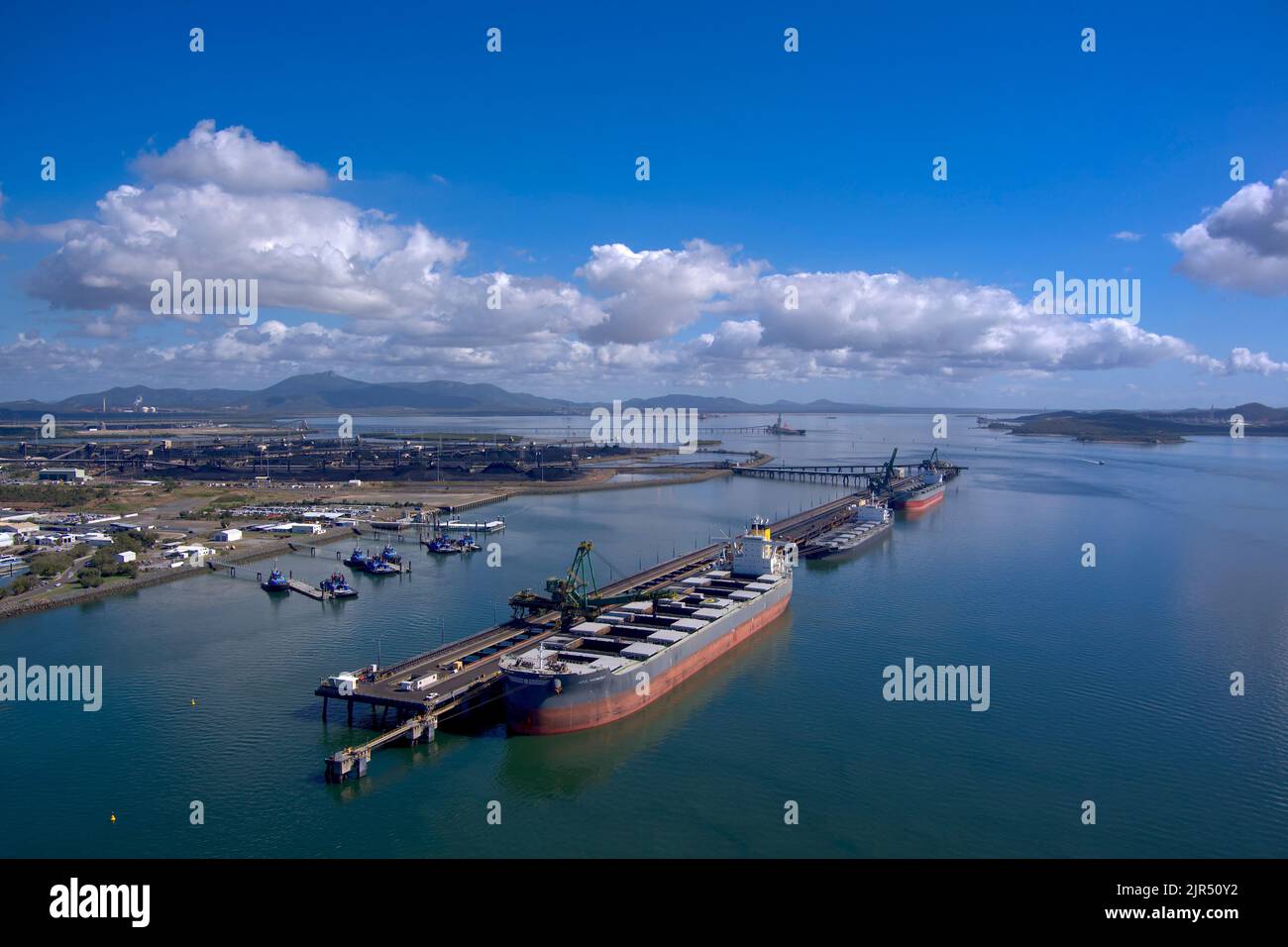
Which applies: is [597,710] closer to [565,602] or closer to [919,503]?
[565,602]

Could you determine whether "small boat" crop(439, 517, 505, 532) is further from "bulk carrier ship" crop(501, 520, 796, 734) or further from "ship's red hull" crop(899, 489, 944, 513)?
"ship's red hull" crop(899, 489, 944, 513)

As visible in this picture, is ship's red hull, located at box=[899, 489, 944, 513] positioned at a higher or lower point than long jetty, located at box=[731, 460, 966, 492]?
lower

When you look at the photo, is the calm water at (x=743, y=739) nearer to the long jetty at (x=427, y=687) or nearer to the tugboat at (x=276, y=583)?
the long jetty at (x=427, y=687)

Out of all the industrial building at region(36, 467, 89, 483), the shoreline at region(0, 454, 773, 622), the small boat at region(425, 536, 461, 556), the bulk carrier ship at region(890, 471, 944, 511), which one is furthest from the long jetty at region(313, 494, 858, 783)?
the industrial building at region(36, 467, 89, 483)

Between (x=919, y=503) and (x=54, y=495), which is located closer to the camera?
(x=54, y=495)

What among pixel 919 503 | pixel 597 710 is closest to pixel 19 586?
pixel 597 710

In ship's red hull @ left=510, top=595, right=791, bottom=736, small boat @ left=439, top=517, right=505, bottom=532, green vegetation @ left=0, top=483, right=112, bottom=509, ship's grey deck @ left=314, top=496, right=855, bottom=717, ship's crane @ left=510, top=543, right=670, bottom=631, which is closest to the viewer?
ship's grey deck @ left=314, top=496, right=855, bottom=717
